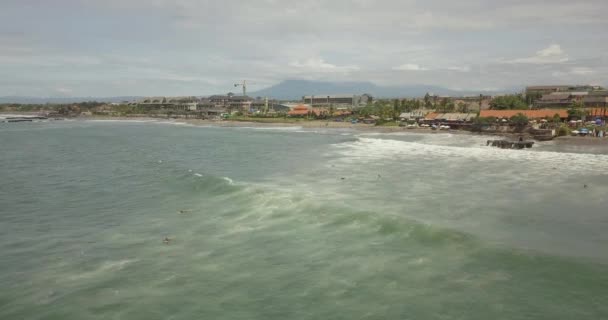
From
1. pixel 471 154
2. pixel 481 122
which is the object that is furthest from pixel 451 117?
pixel 471 154

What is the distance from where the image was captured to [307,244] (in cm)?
2253

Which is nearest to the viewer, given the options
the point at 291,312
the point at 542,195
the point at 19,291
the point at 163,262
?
the point at 291,312

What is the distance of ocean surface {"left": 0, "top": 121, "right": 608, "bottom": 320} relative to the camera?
54.5 feet

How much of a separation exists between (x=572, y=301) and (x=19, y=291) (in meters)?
19.8

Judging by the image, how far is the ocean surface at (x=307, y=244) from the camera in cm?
1662

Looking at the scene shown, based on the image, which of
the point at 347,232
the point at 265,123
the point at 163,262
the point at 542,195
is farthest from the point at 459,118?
the point at 163,262

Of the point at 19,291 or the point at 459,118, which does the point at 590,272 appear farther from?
the point at 459,118

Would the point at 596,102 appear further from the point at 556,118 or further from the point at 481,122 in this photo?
the point at 481,122

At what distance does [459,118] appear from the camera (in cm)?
10412

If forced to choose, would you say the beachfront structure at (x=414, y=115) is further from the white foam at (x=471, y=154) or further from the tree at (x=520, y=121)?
the white foam at (x=471, y=154)

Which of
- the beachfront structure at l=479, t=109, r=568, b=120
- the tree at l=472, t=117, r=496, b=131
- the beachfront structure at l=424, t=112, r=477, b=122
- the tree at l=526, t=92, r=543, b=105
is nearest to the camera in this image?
the tree at l=472, t=117, r=496, b=131

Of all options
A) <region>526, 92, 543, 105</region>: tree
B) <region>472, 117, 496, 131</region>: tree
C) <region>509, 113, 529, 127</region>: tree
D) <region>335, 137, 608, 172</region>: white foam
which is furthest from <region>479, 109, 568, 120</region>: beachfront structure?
<region>526, 92, 543, 105</region>: tree

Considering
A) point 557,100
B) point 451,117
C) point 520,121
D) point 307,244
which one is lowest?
point 307,244

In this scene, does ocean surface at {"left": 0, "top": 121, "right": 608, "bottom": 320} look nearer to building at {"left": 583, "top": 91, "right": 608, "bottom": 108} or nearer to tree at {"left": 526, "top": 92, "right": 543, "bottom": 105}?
building at {"left": 583, "top": 91, "right": 608, "bottom": 108}
